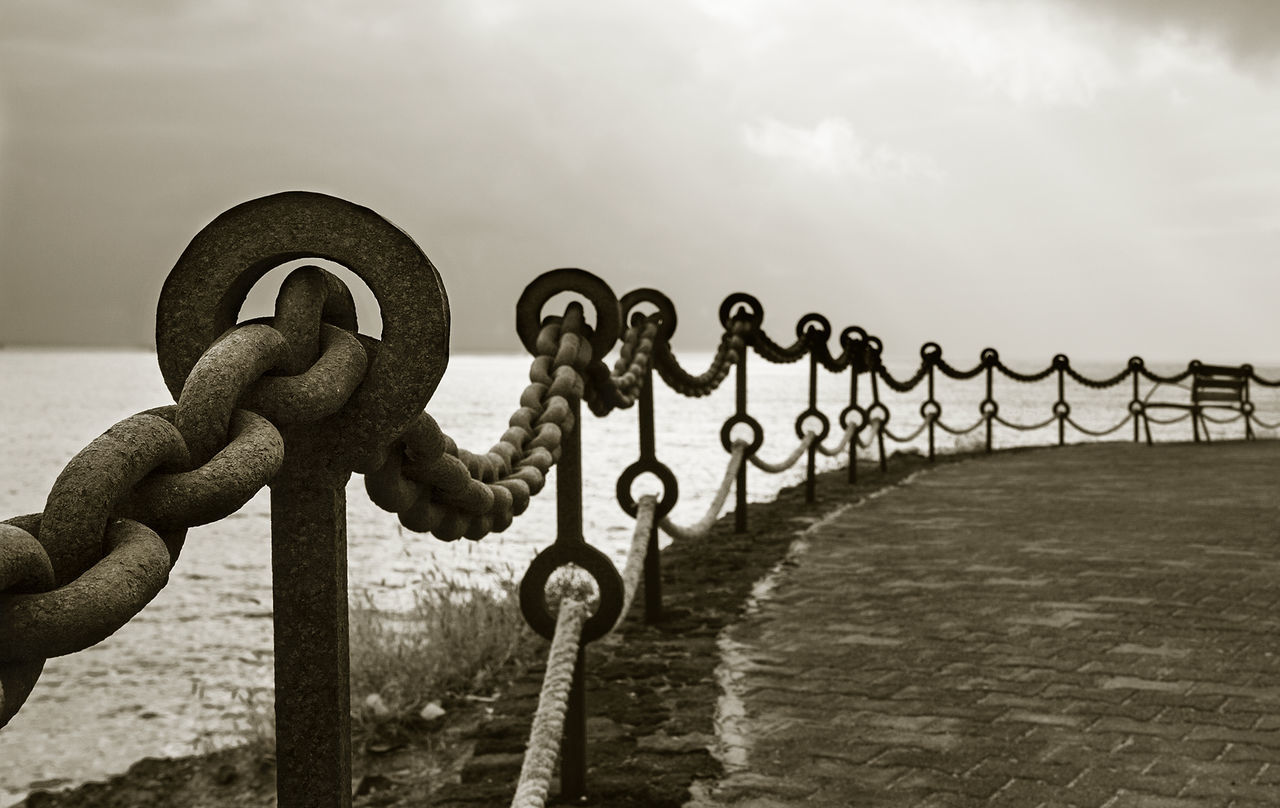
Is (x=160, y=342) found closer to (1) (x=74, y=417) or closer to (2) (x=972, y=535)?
(2) (x=972, y=535)

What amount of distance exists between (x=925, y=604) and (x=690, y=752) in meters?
2.43

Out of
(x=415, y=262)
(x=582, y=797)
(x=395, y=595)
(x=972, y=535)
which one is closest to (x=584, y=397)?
(x=582, y=797)

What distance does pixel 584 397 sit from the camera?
3.83 m

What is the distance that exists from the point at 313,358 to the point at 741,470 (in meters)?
6.89

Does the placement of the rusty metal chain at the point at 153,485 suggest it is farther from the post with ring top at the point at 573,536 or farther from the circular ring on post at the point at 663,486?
the circular ring on post at the point at 663,486

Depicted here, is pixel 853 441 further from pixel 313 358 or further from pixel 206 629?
pixel 313 358

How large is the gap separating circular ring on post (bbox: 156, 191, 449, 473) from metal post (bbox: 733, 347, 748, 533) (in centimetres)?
633

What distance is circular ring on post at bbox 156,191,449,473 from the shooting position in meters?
1.52

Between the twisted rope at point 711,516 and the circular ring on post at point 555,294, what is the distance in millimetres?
2014

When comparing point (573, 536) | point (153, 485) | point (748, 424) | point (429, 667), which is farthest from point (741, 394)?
point (153, 485)

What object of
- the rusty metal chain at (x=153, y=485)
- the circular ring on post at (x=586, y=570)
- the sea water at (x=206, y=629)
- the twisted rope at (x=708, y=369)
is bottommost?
the sea water at (x=206, y=629)

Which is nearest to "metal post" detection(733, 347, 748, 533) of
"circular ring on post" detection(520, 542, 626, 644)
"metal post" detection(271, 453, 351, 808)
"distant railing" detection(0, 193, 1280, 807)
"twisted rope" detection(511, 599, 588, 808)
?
"circular ring on post" detection(520, 542, 626, 644)

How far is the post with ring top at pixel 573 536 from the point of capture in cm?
353

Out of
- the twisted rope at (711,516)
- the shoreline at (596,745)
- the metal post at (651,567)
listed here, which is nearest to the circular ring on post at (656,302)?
the metal post at (651,567)
